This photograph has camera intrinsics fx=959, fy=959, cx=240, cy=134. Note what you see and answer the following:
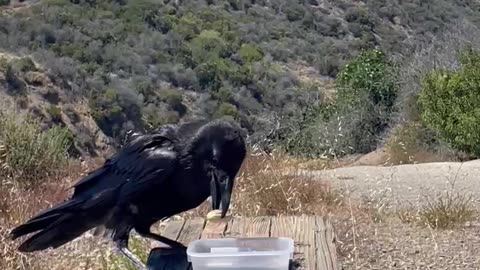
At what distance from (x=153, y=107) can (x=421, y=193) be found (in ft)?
48.9

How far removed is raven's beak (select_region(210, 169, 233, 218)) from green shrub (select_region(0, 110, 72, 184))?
4.73 meters

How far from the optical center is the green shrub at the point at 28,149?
8.24 metres

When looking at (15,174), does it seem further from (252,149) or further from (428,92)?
(428,92)

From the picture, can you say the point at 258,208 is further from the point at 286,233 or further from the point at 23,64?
the point at 23,64

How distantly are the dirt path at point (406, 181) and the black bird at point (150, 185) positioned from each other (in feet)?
15.0

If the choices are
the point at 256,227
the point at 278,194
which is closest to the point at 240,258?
the point at 256,227

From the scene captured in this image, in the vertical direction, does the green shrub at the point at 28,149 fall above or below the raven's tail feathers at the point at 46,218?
below

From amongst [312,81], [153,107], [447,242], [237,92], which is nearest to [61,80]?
[153,107]

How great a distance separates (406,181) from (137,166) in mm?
7336

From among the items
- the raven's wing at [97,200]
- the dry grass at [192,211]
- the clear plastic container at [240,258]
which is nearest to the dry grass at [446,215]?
the dry grass at [192,211]

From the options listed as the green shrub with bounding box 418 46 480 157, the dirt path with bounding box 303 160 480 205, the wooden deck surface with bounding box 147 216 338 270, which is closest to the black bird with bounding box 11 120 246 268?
the wooden deck surface with bounding box 147 216 338 270

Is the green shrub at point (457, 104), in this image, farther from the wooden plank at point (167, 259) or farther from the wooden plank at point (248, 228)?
the wooden plank at point (167, 259)

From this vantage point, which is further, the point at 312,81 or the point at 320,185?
the point at 312,81

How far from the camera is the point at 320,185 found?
25.0 feet
